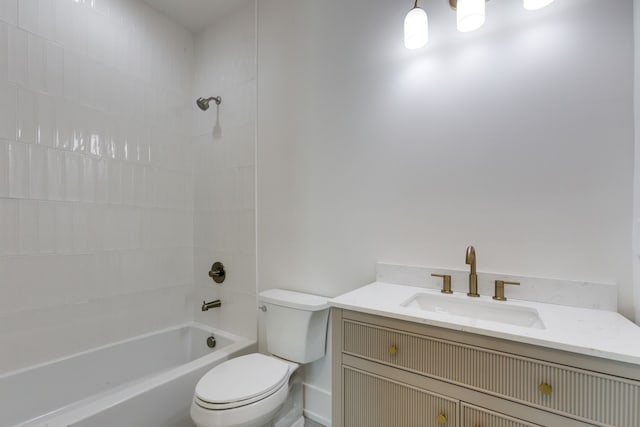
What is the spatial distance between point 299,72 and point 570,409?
193 cm

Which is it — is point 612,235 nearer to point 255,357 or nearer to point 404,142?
point 404,142

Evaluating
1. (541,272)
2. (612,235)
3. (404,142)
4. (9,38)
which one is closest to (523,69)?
(404,142)

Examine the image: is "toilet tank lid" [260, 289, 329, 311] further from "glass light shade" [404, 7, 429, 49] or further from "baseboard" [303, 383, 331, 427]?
"glass light shade" [404, 7, 429, 49]

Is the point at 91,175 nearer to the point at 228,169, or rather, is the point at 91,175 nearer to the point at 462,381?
the point at 228,169

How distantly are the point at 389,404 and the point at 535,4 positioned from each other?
1572 millimetres

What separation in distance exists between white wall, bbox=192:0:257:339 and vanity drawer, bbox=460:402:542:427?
1.42 meters

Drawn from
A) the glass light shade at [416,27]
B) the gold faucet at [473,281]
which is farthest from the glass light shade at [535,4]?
the gold faucet at [473,281]

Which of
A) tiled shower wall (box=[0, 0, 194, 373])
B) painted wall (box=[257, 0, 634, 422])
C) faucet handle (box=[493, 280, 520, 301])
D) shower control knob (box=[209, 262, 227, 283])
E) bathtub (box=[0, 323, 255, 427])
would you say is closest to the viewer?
painted wall (box=[257, 0, 634, 422])

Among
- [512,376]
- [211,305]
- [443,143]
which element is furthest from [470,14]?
[211,305]

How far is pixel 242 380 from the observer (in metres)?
1.34

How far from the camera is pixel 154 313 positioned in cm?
212

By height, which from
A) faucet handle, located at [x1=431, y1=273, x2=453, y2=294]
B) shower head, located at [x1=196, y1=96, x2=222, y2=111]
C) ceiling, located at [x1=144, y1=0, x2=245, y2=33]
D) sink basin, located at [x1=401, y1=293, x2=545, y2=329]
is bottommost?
sink basin, located at [x1=401, y1=293, x2=545, y2=329]

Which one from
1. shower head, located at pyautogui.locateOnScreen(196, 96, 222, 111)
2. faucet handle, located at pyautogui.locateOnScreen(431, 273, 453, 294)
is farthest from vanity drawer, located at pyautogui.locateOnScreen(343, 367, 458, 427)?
shower head, located at pyautogui.locateOnScreen(196, 96, 222, 111)

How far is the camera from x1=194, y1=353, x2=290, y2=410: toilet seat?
47.4 inches
